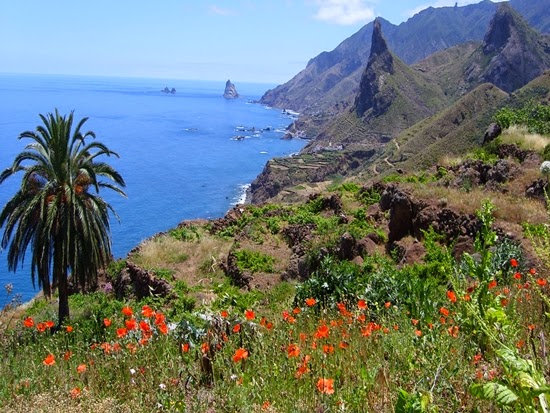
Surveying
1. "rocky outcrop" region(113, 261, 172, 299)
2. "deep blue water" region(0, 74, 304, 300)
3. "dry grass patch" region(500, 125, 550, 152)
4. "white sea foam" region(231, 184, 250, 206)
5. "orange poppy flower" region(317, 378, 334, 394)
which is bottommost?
"white sea foam" region(231, 184, 250, 206)

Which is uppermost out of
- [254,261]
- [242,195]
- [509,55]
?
[509,55]

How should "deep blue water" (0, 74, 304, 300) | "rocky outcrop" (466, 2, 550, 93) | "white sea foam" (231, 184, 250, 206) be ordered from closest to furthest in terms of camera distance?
"deep blue water" (0, 74, 304, 300)
"white sea foam" (231, 184, 250, 206)
"rocky outcrop" (466, 2, 550, 93)

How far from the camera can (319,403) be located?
3281 mm

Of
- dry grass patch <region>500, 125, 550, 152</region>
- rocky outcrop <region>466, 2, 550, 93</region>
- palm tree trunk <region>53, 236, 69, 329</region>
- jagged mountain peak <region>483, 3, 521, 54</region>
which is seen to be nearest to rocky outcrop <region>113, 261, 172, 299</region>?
palm tree trunk <region>53, 236, 69, 329</region>

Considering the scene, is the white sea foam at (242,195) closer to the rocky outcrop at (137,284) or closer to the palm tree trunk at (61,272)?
the rocky outcrop at (137,284)

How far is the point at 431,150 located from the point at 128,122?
112268 millimetres

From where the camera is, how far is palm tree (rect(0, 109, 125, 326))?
1397cm

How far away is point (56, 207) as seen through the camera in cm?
1395

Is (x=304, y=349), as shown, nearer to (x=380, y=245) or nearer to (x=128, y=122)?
(x=380, y=245)

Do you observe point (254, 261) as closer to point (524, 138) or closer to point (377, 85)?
point (524, 138)

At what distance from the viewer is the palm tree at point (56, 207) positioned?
14.0 meters

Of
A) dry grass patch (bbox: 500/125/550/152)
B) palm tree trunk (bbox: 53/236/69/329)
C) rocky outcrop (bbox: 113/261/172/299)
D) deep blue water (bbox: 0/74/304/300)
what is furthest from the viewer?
deep blue water (bbox: 0/74/304/300)

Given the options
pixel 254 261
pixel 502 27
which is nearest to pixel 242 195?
pixel 254 261

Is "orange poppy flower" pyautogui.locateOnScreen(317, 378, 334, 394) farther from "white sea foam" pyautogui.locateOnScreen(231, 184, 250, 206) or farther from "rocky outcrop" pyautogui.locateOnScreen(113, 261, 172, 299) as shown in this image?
"white sea foam" pyautogui.locateOnScreen(231, 184, 250, 206)
